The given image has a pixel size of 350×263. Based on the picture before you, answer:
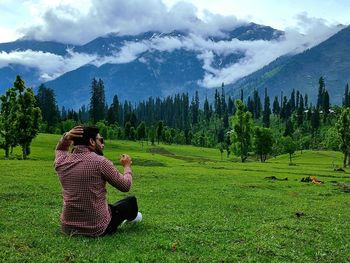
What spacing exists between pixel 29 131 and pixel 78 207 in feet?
220

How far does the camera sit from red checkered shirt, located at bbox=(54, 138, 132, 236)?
45.4 ft

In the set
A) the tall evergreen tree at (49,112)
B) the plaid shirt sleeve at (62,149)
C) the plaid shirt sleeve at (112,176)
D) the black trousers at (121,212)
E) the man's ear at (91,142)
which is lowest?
the black trousers at (121,212)

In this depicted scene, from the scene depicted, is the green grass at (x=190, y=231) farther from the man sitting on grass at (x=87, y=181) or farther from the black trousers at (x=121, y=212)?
the man sitting on grass at (x=87, y=181)

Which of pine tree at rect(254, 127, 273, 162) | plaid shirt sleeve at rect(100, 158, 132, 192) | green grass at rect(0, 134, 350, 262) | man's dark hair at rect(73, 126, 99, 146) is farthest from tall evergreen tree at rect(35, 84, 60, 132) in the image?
plaid shirt sleeve at rect(100, 158, 132, 192)

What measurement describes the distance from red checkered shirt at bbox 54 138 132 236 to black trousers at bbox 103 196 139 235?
0.43 meters

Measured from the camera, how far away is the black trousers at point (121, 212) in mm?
14672

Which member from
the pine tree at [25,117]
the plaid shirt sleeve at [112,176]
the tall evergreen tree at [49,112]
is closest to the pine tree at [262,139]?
the pine tree at [25,117]

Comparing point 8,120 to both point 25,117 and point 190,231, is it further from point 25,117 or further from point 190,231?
point 190,231

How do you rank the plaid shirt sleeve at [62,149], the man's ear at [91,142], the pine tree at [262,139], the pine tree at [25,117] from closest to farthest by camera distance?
the man's ear at [91,142] → the plaid shirt sleeve at [62,149] → the pine tree at [25,117] → the pine tree at [262,139]

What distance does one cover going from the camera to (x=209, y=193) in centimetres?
3123

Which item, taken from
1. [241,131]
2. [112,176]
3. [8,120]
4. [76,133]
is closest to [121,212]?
[112,176]

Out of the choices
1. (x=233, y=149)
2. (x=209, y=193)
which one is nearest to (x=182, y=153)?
(x=233, y=149)

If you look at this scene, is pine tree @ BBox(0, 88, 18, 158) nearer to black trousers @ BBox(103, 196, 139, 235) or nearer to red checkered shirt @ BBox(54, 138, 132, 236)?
black trousers @ BBox(103, 196, 139, 235)

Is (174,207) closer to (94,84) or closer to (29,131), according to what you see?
(29,131)
